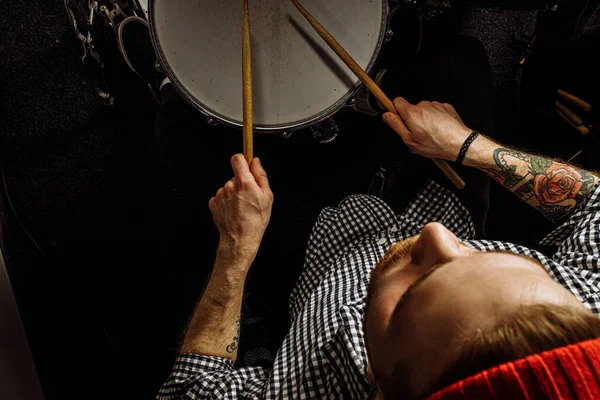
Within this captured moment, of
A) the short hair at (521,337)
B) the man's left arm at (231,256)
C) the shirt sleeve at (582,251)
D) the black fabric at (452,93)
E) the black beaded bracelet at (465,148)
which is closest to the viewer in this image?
the short hair at (521,337)

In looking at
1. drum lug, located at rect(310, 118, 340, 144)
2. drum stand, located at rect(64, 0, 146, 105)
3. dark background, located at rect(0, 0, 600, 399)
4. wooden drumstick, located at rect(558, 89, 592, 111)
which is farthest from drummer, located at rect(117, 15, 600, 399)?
drum stand, located at rect(64, 0, 146, 105)

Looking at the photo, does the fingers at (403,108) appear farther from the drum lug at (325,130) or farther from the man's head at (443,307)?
the man's head at (443,307)

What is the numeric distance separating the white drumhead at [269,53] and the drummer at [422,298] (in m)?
0.16

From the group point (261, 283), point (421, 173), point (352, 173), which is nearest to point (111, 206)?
point (261, 283)

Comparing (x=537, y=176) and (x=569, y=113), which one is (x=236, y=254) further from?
(x=569, y=113)

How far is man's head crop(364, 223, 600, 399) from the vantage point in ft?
1.45

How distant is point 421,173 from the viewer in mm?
1028

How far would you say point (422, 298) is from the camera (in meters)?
0.48

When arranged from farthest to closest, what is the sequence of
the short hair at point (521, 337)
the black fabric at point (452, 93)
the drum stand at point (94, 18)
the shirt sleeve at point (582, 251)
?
the drum stand at point (94, 18) < the black fabric at point (452, 93) < the shirt sleeve at point (582, 251) < the short hair at point (521, 337)

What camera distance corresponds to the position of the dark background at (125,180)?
3.83 feet

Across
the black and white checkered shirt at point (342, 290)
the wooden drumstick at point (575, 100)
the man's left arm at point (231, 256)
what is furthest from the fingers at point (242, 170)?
the wooden drumstick at point (575, 100)

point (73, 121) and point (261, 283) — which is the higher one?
point (73, 121)

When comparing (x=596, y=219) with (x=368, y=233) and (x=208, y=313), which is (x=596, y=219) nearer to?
(x=368, y=233)

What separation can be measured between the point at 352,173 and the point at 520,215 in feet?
1.69
